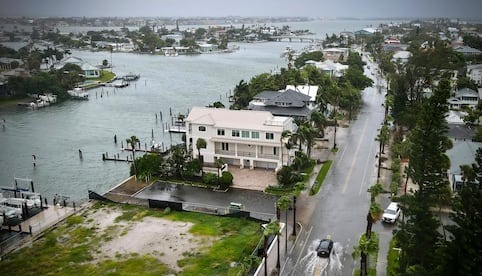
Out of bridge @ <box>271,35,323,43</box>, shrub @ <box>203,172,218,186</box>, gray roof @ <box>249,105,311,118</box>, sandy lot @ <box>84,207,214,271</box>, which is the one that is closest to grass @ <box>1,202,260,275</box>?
sandy lot @ <box>84,207,214,271</box>

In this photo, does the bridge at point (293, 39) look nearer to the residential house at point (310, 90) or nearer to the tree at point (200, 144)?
the residential house at point (310, 90)

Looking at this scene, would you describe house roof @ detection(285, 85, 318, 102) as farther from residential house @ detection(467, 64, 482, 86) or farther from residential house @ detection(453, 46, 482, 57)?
residential house @ detection(453, 46, 482, 57)

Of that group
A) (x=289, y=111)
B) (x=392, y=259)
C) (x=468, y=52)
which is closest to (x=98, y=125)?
(x=289, y=111)

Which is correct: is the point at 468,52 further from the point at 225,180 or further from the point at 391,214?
the point at 225,180

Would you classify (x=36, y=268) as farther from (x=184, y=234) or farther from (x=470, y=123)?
(x=470, y=123)

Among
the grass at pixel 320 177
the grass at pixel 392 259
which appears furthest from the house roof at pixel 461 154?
the grass at pixel 392 259

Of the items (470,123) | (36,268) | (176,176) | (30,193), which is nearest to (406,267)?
(36,268)
